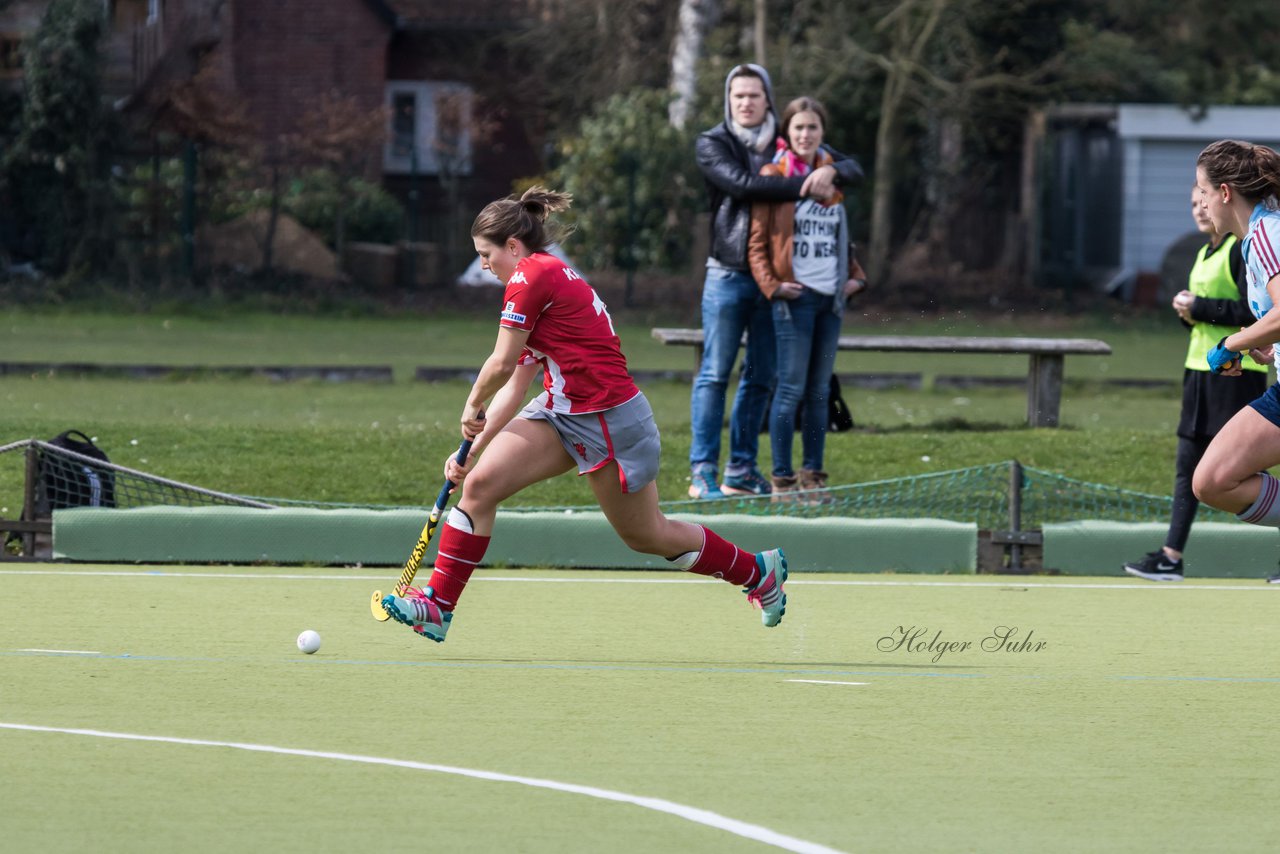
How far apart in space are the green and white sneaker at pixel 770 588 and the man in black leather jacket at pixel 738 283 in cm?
291

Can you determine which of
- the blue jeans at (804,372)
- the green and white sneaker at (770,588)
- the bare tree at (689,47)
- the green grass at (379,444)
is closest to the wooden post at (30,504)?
the green grass at (379,444)

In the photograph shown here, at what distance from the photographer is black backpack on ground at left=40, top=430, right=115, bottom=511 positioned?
9.86 meters

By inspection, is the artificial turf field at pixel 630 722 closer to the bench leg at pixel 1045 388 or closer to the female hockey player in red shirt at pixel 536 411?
the female hockey player in red shirt at pixel 536 411

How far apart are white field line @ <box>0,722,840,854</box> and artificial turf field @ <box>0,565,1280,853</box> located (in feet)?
0.04

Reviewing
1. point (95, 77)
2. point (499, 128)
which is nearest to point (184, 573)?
point (95, 77)

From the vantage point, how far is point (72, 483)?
9.89m

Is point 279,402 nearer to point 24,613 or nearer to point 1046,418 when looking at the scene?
point 1046,418

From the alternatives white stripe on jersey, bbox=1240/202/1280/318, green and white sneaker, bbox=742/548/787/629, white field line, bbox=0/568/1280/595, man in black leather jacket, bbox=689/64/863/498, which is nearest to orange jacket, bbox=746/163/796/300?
man in black leather jacket, bbox=689/64/863/498

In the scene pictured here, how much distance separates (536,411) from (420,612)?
2.62ft

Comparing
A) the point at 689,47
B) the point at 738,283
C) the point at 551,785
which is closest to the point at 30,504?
the point at 738,283

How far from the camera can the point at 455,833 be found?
15.6 feet

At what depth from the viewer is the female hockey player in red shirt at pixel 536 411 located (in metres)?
6.86

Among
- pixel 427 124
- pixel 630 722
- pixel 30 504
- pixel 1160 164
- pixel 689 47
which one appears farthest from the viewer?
pixel 427 124

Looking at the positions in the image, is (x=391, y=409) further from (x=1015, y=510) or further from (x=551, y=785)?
(x=551, y=785)
